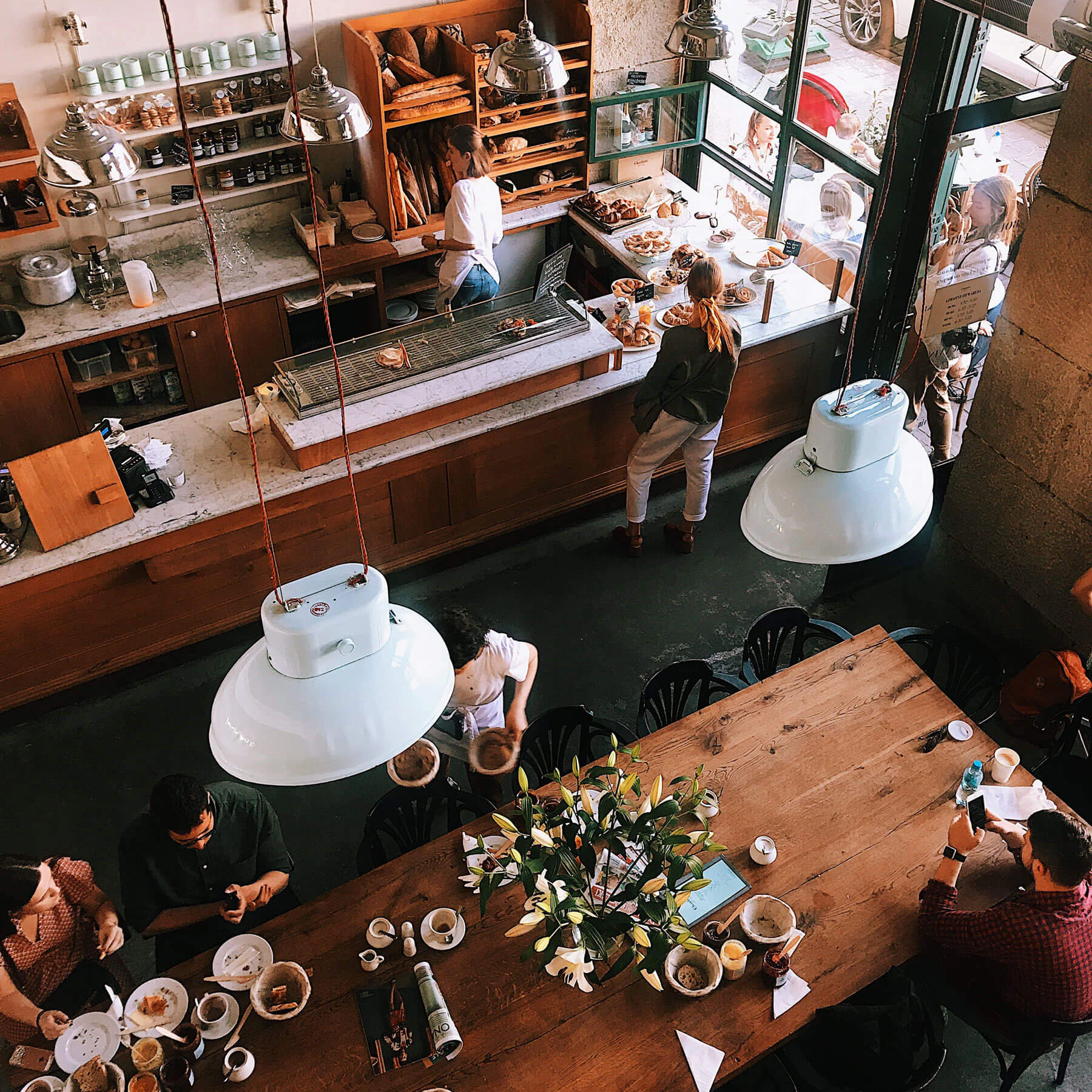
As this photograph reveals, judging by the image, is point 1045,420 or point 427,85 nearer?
point 1045,420

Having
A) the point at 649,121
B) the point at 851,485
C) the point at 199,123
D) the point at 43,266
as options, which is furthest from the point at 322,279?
the point at 649,121

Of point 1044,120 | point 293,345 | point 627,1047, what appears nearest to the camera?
point 627,1047

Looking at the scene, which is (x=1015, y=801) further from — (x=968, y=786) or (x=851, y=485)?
(x=851, y=485)

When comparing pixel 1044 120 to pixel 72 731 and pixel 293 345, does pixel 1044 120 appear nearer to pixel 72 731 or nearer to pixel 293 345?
pixel 293 345

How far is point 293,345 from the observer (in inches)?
248

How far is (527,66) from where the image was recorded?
4434 millimetres

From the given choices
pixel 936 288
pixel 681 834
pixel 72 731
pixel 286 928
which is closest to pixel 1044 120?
pixel 936 288

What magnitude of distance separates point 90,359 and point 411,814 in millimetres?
3444

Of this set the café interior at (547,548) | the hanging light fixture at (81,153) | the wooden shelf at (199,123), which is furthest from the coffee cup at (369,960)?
the wooden shelf at (199,123)

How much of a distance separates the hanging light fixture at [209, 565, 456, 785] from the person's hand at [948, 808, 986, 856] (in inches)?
76.1

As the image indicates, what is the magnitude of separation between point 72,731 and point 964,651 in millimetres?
3917

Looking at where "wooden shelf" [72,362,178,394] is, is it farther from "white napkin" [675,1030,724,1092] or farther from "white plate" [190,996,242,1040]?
"white napkin" [675,1030,724,1092]

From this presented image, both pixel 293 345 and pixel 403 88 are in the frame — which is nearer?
pixel 403 88

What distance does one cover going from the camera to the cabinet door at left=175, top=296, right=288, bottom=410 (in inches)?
225
